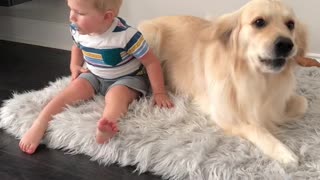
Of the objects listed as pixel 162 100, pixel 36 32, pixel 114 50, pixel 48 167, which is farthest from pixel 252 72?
pixel 36 32

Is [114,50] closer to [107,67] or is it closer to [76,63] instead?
[107,67]

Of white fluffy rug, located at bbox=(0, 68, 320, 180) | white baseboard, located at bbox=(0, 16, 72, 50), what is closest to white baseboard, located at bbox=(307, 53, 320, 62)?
white fluffy rug, located at bbox=(0, 68, 320, 180)

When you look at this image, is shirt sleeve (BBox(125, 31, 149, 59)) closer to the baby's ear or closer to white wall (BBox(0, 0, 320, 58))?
the baby's ear

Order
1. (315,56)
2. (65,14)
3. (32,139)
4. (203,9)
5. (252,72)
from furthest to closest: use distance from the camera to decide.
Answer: (65,14), (203,9), (315,56), (32,139), (252,72)

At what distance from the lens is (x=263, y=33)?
1246 millimetres

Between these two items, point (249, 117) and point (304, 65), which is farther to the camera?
point (304, 65)

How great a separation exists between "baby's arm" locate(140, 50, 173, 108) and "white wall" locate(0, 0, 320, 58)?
0.68m

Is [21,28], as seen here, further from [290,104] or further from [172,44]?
[290,104]

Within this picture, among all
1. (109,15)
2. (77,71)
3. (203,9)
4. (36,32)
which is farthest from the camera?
(36,32)

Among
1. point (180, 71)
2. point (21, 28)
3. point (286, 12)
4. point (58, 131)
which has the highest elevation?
point (286, 12)

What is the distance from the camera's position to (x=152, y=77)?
1.62m

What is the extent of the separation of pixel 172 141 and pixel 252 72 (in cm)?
32

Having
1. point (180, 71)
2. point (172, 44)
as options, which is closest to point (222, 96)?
point (180, 71)

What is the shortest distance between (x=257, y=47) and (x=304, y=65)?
0.84 m
